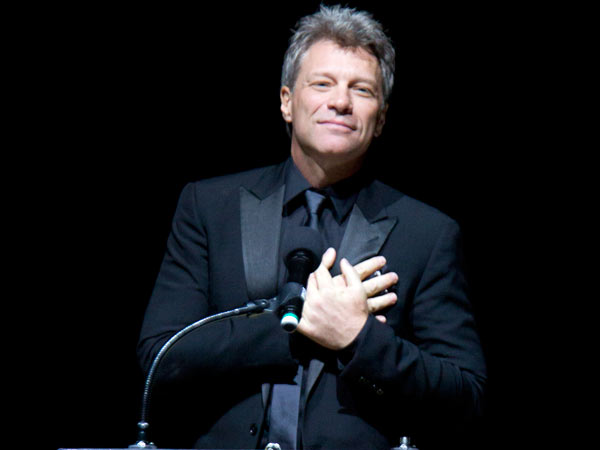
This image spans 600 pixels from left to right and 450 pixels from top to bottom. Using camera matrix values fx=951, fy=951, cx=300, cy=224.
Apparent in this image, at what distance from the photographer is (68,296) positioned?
3551mm

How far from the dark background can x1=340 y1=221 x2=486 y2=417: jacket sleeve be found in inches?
32.3

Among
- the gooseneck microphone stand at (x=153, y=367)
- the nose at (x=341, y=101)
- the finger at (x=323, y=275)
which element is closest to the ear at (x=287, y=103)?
the nose at (x=341, y=101)

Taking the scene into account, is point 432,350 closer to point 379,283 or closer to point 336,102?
point 379,283

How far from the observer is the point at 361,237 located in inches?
107

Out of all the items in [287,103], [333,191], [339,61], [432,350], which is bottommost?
[432,350]

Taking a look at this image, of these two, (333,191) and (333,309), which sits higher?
(333,191)

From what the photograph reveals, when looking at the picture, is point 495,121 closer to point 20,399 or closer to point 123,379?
point 123,379

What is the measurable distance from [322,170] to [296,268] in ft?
2.40

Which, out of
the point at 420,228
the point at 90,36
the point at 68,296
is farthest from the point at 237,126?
the point at 420,228

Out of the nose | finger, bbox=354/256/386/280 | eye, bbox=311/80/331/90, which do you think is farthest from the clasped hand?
eye, bbox=311/80/331/90

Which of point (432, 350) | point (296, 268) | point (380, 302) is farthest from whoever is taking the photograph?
point (432, 350)

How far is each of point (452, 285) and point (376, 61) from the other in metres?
0.73

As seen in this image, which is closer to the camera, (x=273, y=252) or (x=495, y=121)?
(x=273, y=252)

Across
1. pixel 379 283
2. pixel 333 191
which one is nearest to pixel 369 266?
pixel 379 283
